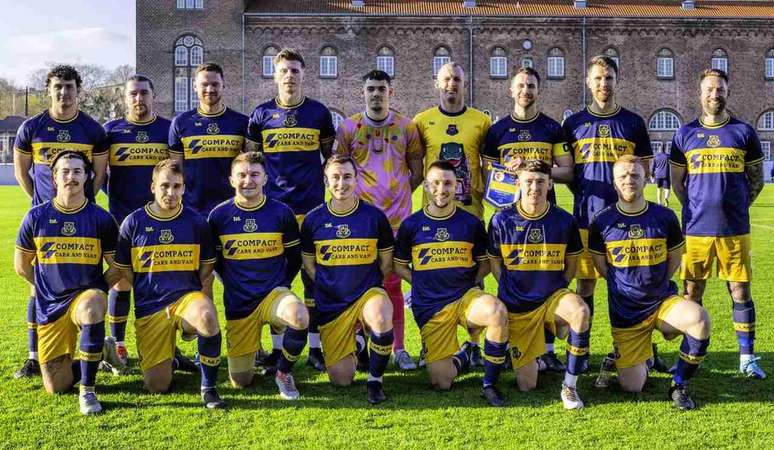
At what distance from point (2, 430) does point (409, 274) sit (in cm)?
283

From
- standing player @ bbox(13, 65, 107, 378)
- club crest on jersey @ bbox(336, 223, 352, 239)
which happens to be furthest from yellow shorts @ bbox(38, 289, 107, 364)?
club crest on jersey @ bbox(336, 223, 352, 239)

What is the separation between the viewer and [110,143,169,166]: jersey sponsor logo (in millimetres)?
6117

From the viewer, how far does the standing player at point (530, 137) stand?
5.90 meters

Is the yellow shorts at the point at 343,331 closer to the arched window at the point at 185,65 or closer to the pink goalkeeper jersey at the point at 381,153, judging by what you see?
the pink goalkeeper jersey at the point at 381,153

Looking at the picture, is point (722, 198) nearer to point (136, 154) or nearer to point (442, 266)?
point (442, 266)

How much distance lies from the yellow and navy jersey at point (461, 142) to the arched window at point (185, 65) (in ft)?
124

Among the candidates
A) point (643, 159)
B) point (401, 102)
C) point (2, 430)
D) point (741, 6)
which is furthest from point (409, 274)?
point (741, 6)

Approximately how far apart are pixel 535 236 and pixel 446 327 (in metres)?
0.91

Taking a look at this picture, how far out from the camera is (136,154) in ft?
20.1

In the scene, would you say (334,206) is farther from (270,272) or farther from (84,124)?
(84,124)

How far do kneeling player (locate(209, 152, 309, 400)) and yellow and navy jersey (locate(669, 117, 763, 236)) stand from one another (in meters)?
3.21

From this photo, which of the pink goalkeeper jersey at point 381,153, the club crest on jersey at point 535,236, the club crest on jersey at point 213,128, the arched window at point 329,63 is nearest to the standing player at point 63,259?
the club crest on jersey at point 213,128

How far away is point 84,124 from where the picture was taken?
600 cm

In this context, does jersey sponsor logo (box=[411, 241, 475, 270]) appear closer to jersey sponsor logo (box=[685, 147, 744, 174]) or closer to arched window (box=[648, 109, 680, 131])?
jersey sponsor logo (box=[685, 147, 744, 174])
